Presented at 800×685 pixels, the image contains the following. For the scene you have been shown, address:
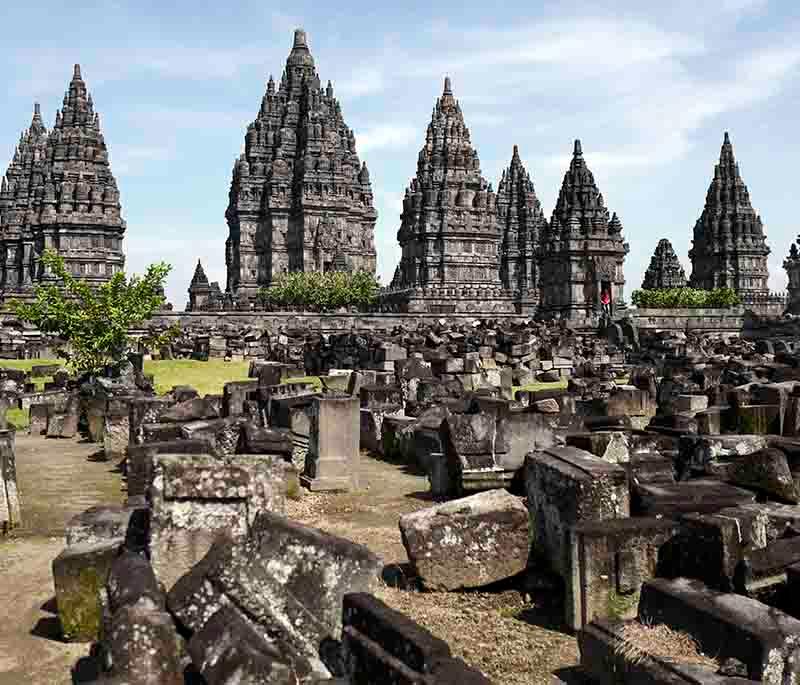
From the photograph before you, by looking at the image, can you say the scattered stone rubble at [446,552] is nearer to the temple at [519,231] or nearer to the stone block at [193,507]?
the stone block at [193,507]

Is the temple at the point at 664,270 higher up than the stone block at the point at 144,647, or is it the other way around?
the temple at the point at 664,270

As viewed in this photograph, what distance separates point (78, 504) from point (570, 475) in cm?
632

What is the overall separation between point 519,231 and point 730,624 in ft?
250

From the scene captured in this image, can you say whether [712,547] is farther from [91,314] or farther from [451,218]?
[451,218]

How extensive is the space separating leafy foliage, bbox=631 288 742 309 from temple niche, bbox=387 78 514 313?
13036 millimetres

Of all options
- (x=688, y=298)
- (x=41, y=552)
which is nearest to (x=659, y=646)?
(x=41, y=552)

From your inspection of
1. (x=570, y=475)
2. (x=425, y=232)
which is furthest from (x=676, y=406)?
(x=425, y=232)

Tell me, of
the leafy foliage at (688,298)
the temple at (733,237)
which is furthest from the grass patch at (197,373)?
the temple at (733,237)

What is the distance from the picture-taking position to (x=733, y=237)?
7875 cm

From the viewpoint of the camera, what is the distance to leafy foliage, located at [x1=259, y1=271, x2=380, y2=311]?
63.9 m

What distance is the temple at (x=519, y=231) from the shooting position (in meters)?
78.2

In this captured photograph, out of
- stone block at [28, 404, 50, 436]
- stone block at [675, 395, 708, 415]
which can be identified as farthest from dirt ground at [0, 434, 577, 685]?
stone block at [675, 395, 708, 415]

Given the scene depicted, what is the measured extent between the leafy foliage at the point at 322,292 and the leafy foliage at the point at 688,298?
73.6ft

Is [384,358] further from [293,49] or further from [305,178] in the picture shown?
[293,49]
